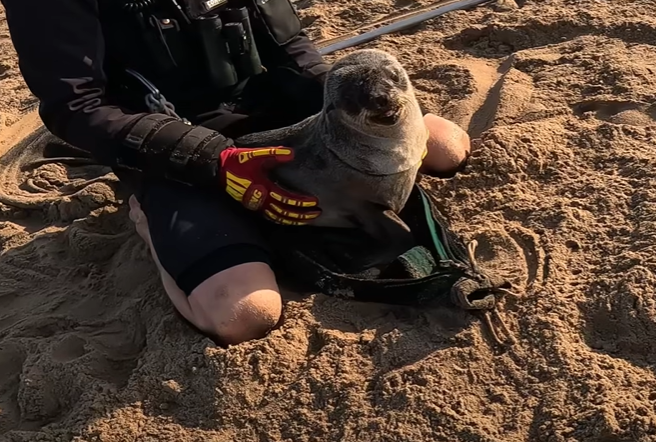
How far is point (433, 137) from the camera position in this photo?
2514 mm

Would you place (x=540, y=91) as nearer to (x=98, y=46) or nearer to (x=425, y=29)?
(x=425, y=29)

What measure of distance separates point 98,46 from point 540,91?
63.1 inches

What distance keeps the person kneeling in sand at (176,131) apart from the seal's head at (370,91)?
23 cm

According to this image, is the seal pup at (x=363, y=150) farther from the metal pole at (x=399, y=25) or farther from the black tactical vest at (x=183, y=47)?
the metal pole at (x=399, y=25)

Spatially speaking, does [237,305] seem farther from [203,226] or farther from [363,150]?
[363,150]

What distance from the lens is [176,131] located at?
218cm

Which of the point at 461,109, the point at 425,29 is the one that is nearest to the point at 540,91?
the point at 461,109

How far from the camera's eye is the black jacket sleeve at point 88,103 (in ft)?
7.06

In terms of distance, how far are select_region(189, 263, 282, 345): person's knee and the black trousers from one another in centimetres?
4

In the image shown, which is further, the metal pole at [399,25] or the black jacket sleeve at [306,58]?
the metal pole at [399,25]

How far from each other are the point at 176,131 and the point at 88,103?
281mm

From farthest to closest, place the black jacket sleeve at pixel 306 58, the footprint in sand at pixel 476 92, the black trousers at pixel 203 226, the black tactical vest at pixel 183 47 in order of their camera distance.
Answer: the footprint in sand at pixel 476 92, the black jacket sleeve at pixel 306 58, the black tactical vest at pixel 183 47, the black trousers at pixel 203 226

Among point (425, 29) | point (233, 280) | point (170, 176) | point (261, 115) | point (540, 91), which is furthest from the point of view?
point (425, 29)

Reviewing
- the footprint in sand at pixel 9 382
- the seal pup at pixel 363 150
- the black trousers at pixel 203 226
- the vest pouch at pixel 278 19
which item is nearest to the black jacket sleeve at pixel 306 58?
the vest pouch at pixel 278 19
